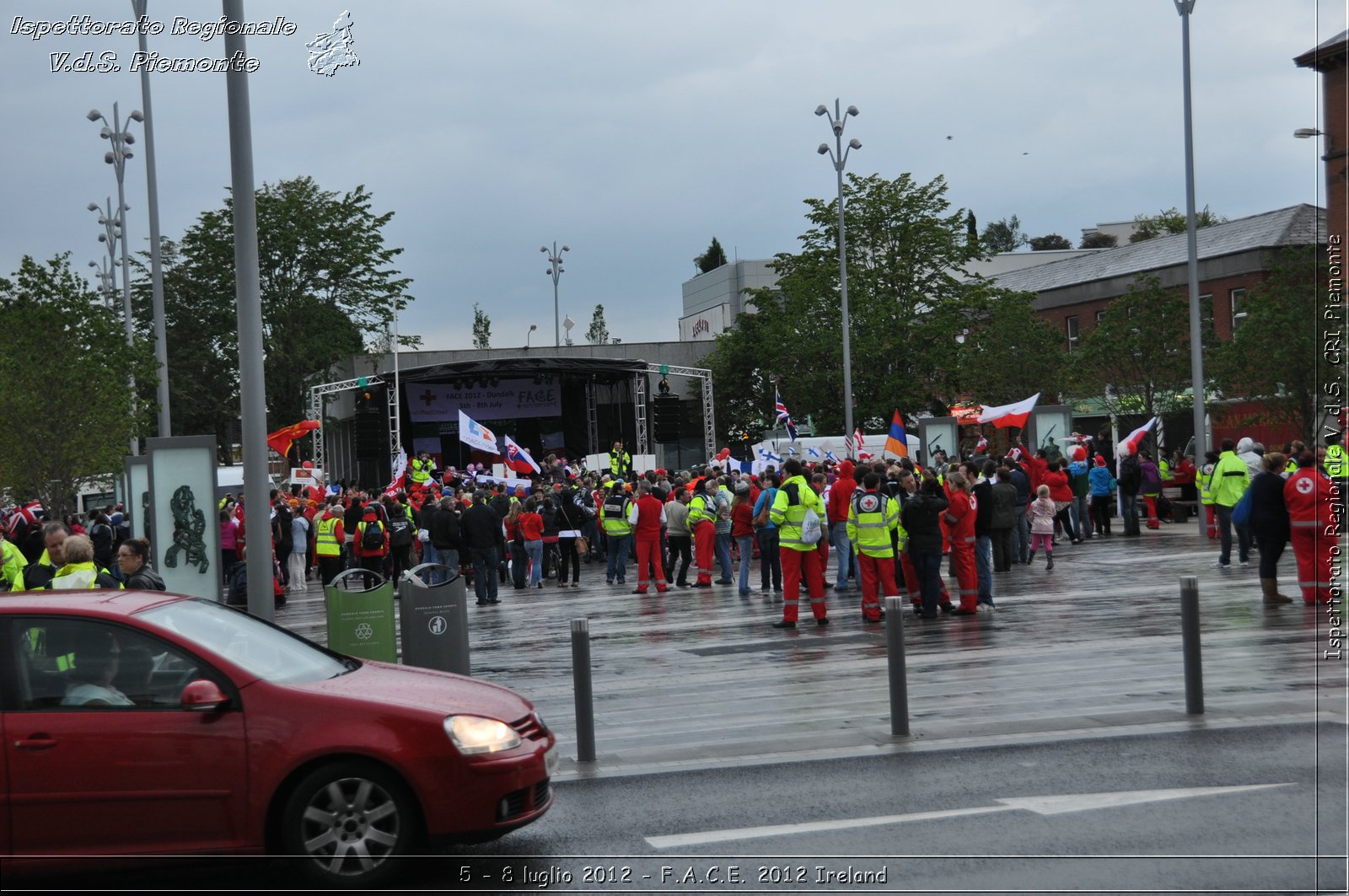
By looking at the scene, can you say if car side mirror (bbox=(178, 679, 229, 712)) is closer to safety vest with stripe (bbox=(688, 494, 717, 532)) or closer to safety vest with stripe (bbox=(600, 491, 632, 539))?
safety vest with stripe (bbox=(688, 494, 717, 532))

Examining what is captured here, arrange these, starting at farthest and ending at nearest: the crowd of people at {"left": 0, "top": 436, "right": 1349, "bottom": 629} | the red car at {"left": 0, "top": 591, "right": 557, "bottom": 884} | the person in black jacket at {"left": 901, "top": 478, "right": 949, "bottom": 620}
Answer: the person in black jacket at {"left": 901, "top": 478, "right": 949, "bottom": 620}
the crowd of people at {"left": 0, "top": 436, "right": 1349, "bottom": 629}
the red car at {"left": 0, "top": 591, "right": 557, "bottom": 884}

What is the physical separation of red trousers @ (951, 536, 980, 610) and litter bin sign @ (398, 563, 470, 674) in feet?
24.3

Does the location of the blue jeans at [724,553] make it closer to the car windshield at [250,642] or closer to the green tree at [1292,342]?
the green tree at [1292,342]

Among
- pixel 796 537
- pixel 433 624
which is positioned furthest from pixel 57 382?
pixel 433 624

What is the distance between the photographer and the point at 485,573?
2267 cm

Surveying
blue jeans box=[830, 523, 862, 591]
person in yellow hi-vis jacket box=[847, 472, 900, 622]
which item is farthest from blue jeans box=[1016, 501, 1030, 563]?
person in yellow hi-vis jacket box=[847, 472, 900, 622]

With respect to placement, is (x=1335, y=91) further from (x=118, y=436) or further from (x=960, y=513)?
(x=118, y=436)

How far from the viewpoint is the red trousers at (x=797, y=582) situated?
16.4 m

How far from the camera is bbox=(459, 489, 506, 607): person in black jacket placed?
72.6ft

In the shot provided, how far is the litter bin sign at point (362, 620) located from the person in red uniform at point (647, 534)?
35.2 feet

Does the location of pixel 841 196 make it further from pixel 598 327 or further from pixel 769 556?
pixel 598 327

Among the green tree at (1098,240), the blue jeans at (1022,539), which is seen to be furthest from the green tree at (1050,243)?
the blue jeans at (1022,539)

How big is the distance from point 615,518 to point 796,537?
8.65 metres

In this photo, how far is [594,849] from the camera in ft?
23.3
